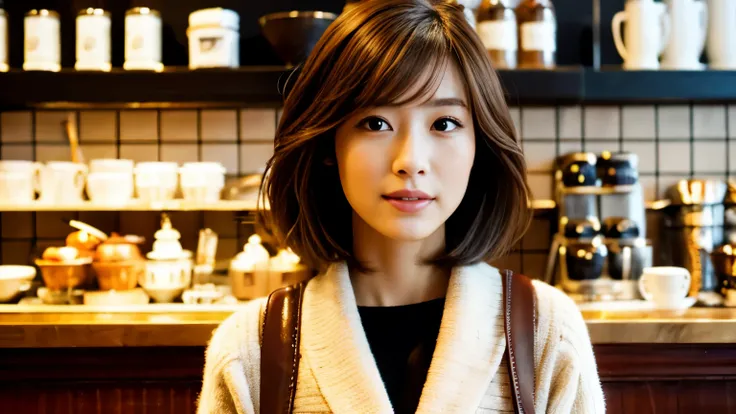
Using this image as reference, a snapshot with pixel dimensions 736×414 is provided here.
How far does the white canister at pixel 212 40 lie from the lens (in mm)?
1960

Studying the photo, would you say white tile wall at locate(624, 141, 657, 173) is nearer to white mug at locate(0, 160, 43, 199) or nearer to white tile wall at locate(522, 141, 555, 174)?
white tile wall at locate(522, 141, 555, 174)

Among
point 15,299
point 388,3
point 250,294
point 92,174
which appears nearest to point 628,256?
point 250,294

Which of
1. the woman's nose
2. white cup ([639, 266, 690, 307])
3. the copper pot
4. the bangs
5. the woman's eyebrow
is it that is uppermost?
the bangs

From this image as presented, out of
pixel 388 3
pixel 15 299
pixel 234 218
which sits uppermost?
pixel 388 3

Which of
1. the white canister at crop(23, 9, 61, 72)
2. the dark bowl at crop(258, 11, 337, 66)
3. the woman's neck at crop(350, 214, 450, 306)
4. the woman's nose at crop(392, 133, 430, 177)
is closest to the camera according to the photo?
the woman's nose at crop(392, 133, 430, 177)

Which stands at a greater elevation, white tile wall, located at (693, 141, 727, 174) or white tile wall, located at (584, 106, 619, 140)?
white tile wall, located at (584, 106, 619, 140)

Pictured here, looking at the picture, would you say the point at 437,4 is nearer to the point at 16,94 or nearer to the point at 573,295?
the point at 573,295

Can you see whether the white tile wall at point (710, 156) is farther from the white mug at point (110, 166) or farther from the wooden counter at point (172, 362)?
the white mug at point (110, 166)

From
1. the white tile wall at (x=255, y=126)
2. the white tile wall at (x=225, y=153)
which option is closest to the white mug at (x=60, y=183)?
the white tile wall at (x=225, y=153)

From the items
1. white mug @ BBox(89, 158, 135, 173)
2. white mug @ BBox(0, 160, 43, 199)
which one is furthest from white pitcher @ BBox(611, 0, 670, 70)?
white mug @ BBox(0, 160, 43, 199)

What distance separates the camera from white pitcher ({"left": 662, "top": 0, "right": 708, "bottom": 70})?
197 centimetres

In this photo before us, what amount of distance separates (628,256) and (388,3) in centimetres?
129

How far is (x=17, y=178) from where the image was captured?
2016 millimetres

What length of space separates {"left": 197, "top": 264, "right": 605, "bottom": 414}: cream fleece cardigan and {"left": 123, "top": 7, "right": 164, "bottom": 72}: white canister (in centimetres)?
123
